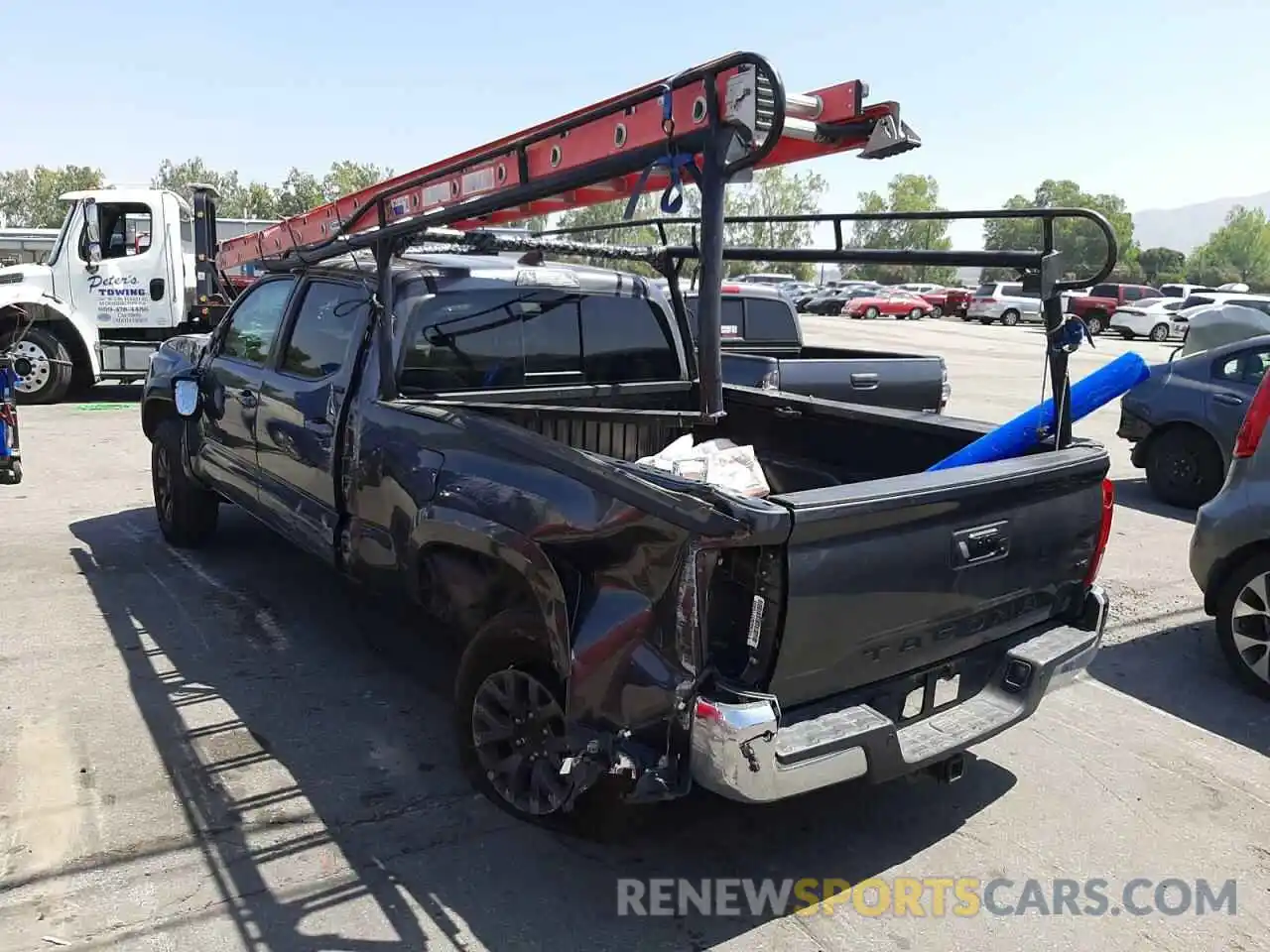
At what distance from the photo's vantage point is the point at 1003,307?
43.4 meters

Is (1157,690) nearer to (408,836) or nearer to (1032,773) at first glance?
(1032,773)

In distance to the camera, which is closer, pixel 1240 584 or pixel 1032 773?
pixel 1032 773

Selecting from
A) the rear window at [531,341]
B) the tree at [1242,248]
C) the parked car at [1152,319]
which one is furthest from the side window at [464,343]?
the tree at [1242,248]

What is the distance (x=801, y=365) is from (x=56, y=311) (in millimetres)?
10093

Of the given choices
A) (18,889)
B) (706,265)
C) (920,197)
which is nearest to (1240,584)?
(706,265)

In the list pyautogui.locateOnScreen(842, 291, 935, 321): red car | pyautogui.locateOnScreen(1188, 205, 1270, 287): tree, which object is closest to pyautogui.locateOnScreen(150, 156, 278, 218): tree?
pyautogui.locateOnScreen(842, 291, 935, 321): red car

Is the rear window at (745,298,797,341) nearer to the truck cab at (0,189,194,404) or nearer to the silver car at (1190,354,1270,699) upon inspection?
the silver car at (1190,354,1270,699)

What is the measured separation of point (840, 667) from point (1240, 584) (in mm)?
3005

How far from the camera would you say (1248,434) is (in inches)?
193

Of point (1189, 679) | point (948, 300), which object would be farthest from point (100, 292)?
point (948, 300)

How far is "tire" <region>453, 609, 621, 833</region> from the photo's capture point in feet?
10.5

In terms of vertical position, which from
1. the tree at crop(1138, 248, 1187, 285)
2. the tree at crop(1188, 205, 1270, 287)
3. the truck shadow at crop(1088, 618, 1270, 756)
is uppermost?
the tree at crop(1188, 205, 1270, 287)

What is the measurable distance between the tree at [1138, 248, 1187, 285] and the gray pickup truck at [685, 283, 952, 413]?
88.2 meters

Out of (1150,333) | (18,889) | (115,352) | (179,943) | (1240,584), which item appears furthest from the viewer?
(1150,333)
